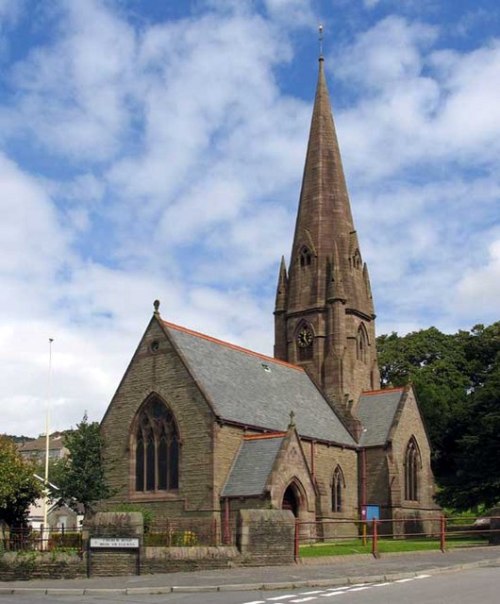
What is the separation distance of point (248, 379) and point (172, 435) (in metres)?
6.19

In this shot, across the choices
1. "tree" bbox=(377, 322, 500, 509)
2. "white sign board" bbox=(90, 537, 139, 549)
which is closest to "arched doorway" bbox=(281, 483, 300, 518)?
"tree" bbox=(377, 322, 500, 509)

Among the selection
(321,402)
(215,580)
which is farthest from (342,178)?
(215,580)

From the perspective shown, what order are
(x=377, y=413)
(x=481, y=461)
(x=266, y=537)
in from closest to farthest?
(x=266, y=537) → (x=481, y=461) → (x=377, y=413)

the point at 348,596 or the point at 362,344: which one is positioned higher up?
the point at 362,344

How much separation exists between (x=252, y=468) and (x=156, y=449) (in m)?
5.10

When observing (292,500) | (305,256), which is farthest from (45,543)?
(305,256)

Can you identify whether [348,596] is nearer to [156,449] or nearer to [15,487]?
[15,487]

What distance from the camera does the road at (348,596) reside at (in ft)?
51.1

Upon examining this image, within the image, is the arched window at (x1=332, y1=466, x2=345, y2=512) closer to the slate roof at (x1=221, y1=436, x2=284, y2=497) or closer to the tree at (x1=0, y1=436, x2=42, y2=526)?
the slate roof at (x1=221, y1=436, x2=284, y2=497)

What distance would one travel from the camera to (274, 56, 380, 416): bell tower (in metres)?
50.2

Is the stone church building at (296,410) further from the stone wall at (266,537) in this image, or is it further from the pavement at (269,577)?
the pavement at (269,577)

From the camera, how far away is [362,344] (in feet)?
173

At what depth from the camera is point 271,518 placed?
23.7 metres

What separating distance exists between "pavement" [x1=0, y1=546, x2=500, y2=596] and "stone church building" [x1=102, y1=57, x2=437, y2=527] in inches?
369
